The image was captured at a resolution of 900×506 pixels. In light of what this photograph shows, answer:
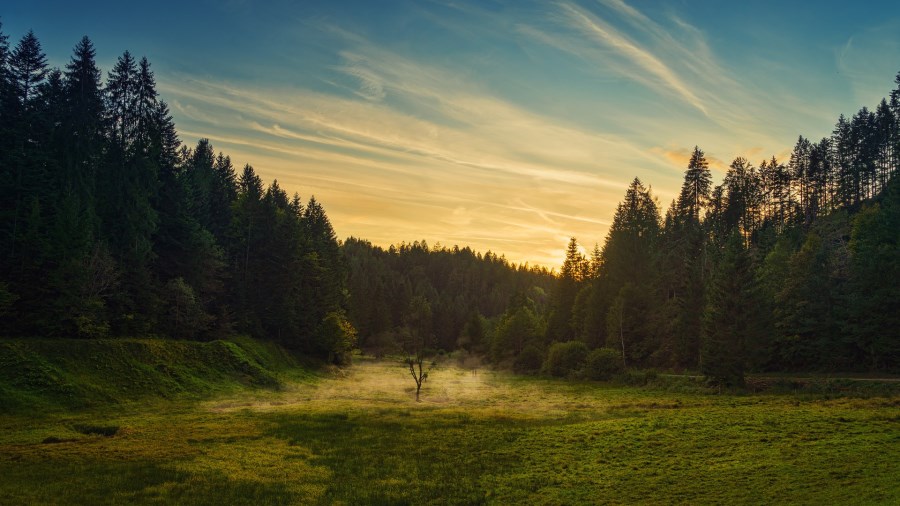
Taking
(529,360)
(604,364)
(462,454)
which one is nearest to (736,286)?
(604,364)

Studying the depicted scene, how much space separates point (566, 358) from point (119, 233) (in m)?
68.5

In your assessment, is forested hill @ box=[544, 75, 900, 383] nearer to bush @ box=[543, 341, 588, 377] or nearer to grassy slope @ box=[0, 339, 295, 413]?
bush @ box=[543, 341, 588, 377]

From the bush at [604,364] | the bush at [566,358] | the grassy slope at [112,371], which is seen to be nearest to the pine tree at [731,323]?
the bush at [604,364]

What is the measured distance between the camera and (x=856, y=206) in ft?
329

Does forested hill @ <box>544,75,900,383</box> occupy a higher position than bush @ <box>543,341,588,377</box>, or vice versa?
forested hill @ <box>544,75,900,383</box>

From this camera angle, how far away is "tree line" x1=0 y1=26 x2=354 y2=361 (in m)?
50.3

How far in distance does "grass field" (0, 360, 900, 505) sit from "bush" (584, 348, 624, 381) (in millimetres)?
31538

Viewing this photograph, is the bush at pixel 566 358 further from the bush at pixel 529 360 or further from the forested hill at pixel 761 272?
the bush at pixel 529 360

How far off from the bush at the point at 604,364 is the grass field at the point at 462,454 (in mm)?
31538

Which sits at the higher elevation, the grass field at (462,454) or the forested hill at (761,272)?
the forested hill at (761,272)

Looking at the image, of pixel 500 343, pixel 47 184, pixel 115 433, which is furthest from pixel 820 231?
pixel 47 184

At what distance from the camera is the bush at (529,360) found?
100 m

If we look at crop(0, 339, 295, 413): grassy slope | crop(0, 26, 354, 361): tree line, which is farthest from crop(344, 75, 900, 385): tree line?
crop(0, 339, 295, 413): grassy slope

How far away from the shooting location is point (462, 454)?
3106cm
